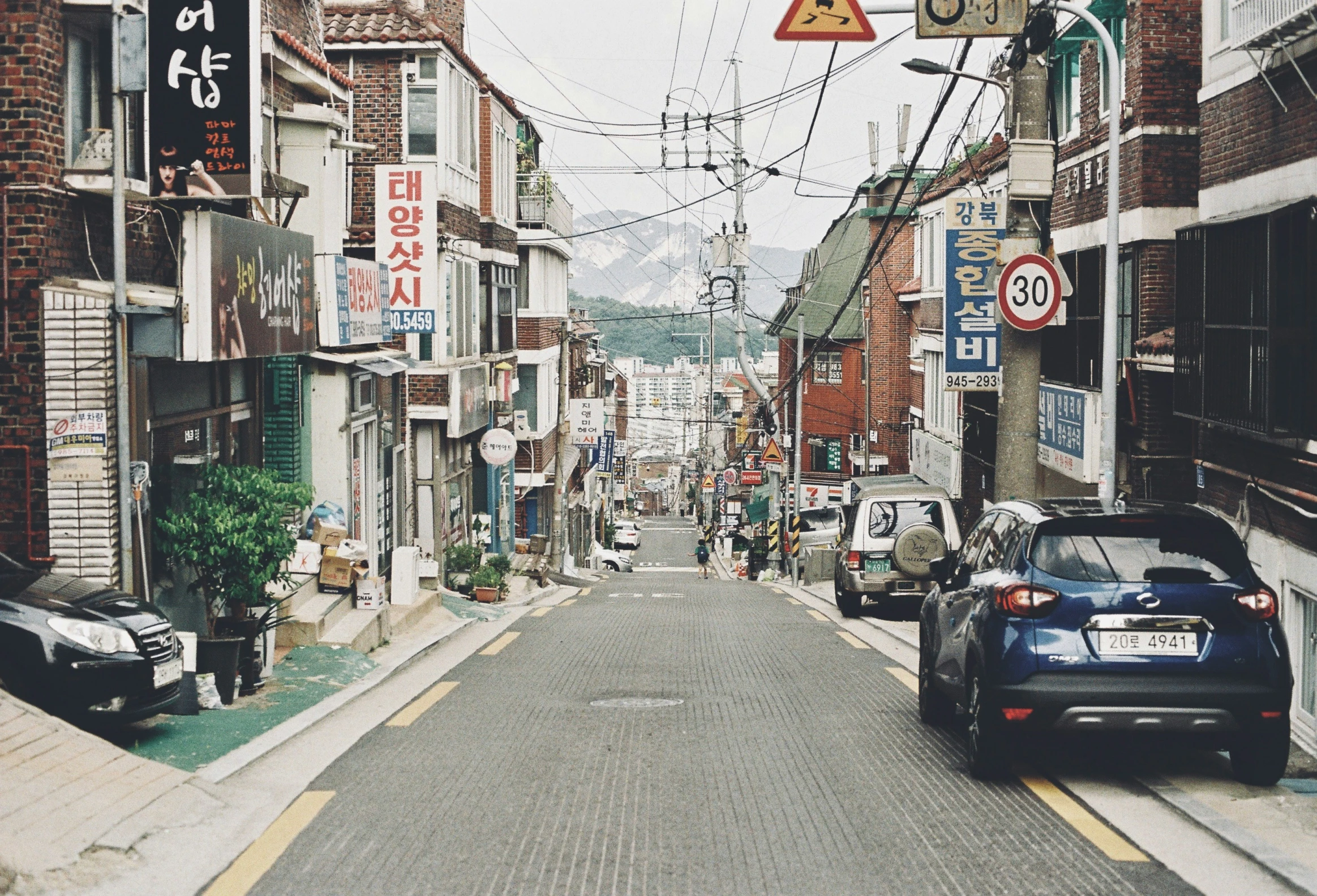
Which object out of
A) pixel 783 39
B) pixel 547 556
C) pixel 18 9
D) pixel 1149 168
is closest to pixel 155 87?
pixel 18 9

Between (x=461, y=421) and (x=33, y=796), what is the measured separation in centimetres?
2286

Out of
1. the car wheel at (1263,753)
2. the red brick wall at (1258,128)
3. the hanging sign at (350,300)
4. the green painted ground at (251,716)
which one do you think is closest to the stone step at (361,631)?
the green painted ground at (251,716)

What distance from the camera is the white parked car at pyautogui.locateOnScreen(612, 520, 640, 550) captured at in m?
84.4

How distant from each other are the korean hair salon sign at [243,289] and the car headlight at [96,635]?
3.51m

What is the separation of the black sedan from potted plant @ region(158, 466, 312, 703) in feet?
6.01

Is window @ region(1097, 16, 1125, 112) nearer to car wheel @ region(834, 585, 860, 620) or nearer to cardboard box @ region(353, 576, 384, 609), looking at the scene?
car wheel @ region(834, 585, 860, 620)

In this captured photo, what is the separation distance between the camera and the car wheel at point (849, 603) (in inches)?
838

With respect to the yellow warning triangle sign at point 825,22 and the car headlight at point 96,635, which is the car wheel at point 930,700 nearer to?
the yellow warning triangle sign at point 825,22

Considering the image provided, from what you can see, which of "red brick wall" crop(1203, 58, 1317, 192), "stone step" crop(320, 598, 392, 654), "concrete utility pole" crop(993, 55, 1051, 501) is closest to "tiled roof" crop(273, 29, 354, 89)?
"stone step" crop(320, 598, 392, 654)

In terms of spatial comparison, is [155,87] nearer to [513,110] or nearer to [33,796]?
[33,796]

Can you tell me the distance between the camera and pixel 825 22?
37.2 feet

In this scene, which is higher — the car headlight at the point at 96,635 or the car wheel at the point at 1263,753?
the car headlight at the point at 96,635

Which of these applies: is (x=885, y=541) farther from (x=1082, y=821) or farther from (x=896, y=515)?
(x=1082, y=821)

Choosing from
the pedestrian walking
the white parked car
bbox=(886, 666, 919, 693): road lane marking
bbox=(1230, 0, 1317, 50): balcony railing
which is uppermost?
bbox=(1230, 0, 1317, 50): balcony railing
